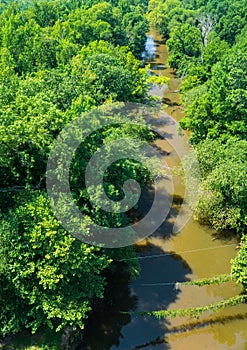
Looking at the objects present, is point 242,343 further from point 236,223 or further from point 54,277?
point 54,277

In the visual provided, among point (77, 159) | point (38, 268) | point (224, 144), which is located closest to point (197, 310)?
point (38, 268)

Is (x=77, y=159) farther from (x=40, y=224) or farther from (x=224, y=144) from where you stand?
(x=224, y=144)

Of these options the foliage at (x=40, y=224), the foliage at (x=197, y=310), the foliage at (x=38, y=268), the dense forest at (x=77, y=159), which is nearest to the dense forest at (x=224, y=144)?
the dense forest at (x=77, y=159)

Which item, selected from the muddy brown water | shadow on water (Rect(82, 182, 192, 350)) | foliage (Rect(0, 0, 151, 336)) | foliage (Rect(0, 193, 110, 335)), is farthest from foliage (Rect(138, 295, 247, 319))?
foliage (Rect(0, 193, 110, 335))

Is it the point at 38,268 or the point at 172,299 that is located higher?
the point at 38,268

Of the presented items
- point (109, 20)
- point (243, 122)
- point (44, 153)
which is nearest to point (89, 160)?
point (44, 153)

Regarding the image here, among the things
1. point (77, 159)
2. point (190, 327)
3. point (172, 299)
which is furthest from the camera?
point (172, 299)

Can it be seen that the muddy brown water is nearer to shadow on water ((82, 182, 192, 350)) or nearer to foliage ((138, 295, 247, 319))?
shadow on water ((82, 182, 192, 350))
